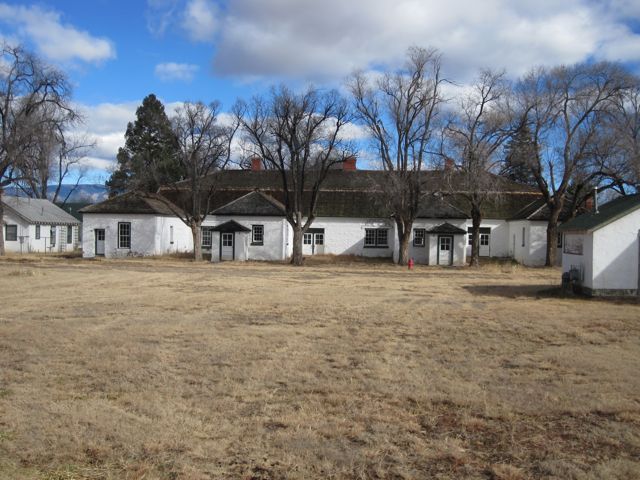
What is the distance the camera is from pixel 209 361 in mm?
9195

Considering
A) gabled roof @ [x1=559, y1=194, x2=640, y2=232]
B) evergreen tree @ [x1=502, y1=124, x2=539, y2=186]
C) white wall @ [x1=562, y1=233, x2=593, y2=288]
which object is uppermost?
evergreen tree @ [x1=502, y1=124, x2=539, y2=186]

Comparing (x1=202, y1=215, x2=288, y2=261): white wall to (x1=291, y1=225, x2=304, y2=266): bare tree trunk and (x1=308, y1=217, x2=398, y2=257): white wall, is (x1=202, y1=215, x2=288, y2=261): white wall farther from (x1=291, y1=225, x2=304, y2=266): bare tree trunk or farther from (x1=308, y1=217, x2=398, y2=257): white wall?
(x1=308, y1=217, x2=398, y2=257): white wall

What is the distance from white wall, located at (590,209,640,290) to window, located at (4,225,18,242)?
40.1 metres

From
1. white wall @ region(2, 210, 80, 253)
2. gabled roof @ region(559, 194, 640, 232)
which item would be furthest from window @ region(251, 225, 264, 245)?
gabled roof @ region(559, 194, 640, 232)

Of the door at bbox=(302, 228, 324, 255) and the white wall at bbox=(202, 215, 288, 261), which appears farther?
the door at bbox=(302, 228, 324, 255)

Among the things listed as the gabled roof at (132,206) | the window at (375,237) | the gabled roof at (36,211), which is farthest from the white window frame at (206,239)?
the gabled roof at (36,211)

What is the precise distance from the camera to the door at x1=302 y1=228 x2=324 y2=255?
135 feet

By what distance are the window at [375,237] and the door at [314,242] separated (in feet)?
10.3

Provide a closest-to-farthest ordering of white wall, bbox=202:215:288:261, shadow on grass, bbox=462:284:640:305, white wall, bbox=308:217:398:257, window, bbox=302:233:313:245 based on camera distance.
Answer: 1. shadow on grass, bbox=462:284:640:305
2. white wall, bbox=202:215:288:261
3. white wall, bbox=308:217:398:257
4. window, bbox=302:233:313:245

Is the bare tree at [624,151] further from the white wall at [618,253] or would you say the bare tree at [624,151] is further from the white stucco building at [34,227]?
the white stucco building at [34,227]

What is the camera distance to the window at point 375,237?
40875 millimetres

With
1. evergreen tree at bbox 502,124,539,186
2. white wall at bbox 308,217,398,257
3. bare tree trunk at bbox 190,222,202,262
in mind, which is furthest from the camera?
white wall at bbox 308,217,398,257

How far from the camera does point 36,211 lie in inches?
1810

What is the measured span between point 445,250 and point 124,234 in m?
21.0
